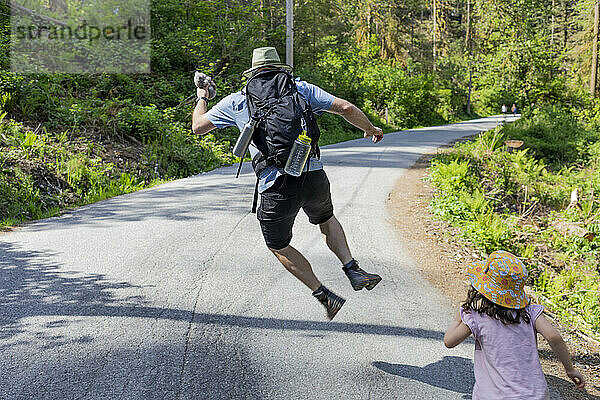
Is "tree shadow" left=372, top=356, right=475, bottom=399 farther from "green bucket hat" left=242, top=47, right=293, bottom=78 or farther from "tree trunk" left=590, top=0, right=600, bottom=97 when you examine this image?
"tree trunk" left=590, top=0, right=600, bottom=97

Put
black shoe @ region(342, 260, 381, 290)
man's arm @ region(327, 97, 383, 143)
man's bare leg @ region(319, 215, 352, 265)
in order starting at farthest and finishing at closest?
man's bare leg @ region(319, 215, 352, 265) → black shoe @ region(342, 260, 381, 290) → man's arm @ region(327, 97, 383, 143)

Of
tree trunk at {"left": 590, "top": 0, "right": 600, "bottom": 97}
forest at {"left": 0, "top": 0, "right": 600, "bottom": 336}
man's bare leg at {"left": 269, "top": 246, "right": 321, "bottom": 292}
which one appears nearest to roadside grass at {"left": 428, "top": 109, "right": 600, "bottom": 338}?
forest at {"left": 0, "top": 0, "right": 600, "bottom": 336}

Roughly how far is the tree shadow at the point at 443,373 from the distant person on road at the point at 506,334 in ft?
2.54

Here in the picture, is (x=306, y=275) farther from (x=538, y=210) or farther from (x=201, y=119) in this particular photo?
(x=538, y=210)

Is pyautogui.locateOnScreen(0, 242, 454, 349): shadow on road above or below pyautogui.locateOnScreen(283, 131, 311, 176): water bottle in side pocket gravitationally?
below

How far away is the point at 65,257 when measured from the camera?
18.9 ft

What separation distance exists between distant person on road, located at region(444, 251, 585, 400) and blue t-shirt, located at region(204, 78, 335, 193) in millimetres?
1542

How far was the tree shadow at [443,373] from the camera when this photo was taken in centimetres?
362

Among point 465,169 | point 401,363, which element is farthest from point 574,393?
point 465,169

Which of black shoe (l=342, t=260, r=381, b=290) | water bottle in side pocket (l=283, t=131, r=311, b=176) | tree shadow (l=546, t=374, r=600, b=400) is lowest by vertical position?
tree shadow (l=546, t=374, r=600, b=400)

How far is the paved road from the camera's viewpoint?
3.45 metres

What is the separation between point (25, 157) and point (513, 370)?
9662mm

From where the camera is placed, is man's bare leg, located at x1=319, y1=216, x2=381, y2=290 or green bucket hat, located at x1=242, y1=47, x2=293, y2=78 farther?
man's bare leg, located at x1=319, y1=216, x2=381, y2=290

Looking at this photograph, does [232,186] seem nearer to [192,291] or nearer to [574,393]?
[192,291]
